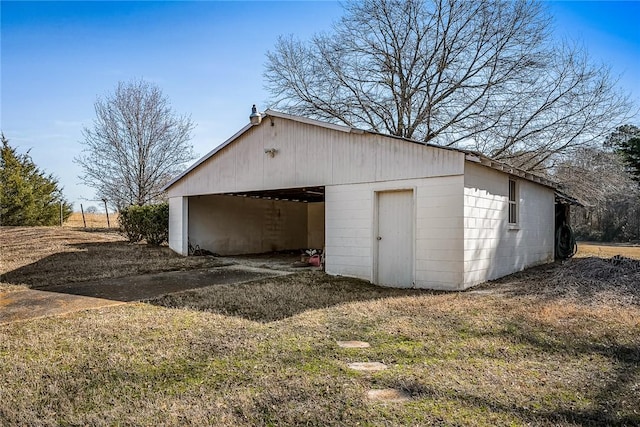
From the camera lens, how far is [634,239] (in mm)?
26578

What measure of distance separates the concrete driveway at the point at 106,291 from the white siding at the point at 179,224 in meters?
3.11

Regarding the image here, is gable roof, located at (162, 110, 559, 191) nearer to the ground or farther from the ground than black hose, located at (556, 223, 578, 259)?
farther from the ground

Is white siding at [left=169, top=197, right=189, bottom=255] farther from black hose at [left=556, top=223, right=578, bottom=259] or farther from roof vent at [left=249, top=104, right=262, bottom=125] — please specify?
black hose at [left=556, top=223, right=578, bottom=259]

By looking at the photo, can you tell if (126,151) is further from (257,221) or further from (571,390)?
(571,390)

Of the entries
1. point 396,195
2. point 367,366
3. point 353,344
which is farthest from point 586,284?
point 367,366

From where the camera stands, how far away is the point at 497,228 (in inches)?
352

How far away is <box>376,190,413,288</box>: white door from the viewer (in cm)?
825

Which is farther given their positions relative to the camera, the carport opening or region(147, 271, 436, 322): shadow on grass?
the carport opening

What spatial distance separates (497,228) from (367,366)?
6.38m

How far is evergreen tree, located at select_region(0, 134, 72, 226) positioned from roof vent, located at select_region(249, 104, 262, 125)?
17210mm

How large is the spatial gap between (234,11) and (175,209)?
6.61 m

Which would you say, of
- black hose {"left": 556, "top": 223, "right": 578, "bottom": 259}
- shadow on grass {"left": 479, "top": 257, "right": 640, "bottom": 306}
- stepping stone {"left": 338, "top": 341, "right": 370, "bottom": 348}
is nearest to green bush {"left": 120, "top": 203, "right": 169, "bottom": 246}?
shadow on grass {"left": 479, "top": 257, "right": 640, "bottom": 306}

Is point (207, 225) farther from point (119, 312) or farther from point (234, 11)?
point (119, 312)

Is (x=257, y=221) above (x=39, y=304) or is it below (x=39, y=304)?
above
